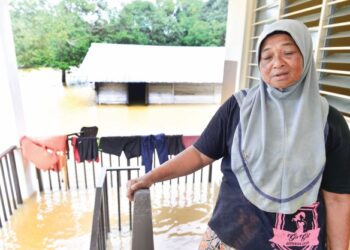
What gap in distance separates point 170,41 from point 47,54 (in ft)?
15.7

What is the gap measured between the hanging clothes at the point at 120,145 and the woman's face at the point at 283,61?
2.55 meters

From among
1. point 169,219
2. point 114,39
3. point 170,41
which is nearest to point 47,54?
point 114,39

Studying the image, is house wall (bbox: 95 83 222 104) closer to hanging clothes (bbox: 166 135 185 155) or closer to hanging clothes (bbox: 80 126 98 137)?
hanging clothes (bbox: 80 126 98 137)

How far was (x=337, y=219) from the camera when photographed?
71 cm

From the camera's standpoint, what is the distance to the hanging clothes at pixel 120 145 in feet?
10.1

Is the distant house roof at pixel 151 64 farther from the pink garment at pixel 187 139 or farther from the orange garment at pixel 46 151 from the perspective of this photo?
the pink garment at pixel 187 139

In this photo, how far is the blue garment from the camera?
10.3 feet

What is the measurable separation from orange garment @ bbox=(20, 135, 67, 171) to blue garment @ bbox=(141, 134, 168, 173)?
0.95m

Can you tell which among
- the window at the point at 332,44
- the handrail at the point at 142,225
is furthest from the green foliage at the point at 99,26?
the handrail at the point at 142,225

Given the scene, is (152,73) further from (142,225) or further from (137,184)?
(142,225)

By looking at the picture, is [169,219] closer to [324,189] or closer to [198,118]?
[324,189]

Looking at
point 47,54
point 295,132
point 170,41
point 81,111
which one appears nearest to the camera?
point 295,132

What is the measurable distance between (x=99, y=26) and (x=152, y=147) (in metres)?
7.95

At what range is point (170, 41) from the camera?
1045cm
